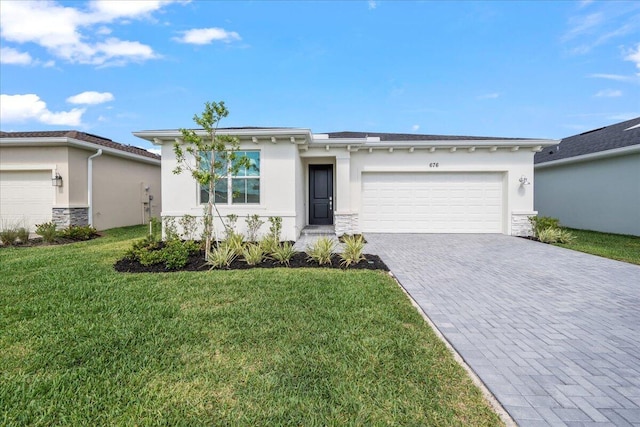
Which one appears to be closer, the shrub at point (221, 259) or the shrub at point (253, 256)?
the shrub at point (221, 259)

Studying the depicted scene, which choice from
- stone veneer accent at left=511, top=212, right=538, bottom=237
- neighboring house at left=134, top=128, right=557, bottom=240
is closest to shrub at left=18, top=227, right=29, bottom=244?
neighboring house at left=134, top=128, right=557, bottom=240

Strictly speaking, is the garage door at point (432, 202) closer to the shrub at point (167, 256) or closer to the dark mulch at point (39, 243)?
the shrub at point (167, 256)

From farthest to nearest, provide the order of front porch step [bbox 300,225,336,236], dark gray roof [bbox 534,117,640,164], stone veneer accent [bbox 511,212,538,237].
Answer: dark gray roof [bbox 534,117,640,164] → stone veneer accent [bbox 511,212,538,237] → front porch step [bbox 300,225,336,236]

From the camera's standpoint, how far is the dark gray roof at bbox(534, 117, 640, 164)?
36.8 ft

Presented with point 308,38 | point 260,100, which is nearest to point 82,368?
→ point 308,38

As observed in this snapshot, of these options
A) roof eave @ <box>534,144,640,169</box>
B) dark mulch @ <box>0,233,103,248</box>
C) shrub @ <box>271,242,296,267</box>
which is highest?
roof eave @ <box>534,144,640,169</box>

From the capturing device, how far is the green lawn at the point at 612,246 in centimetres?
723

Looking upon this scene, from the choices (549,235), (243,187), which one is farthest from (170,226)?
(549,235)

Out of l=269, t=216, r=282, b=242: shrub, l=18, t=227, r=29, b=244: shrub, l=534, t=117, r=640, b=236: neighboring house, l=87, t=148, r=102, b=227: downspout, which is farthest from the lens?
l=87, t=148, r=102, b=227: downspout

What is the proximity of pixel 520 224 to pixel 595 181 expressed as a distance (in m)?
4.64

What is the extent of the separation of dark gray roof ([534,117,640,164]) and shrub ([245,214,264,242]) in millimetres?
13245

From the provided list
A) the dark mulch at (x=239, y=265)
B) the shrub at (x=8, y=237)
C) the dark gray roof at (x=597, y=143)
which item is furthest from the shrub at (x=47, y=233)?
the dark gray roof at (x=597, y=143)

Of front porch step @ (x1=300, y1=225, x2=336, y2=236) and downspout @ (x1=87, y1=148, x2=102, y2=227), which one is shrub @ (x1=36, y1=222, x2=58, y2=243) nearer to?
downspout @ (x1=87, y1=148, x2=102, y2=227)

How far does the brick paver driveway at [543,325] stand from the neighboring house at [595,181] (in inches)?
249
